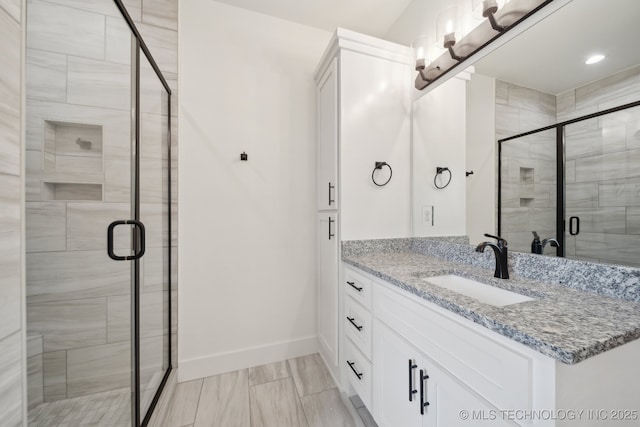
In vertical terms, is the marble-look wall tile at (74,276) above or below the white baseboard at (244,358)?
above

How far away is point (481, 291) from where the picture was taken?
1.08m

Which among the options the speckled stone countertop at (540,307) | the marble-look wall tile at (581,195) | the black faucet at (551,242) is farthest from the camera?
the black faucet at (551,242)

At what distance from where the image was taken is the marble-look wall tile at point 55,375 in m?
0.85

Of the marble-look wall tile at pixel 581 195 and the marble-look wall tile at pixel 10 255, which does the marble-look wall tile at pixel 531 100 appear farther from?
the marble-look wall tile at pixel 10 255

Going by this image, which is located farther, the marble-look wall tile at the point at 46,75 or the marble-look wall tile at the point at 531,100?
the marble-look wall tile at the point at 531,100

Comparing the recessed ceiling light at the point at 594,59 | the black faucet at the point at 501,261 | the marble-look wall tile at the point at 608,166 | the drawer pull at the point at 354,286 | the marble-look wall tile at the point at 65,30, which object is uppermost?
the marble-look wall tile at the point at 65,30

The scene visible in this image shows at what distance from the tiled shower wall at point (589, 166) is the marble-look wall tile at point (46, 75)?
1.82 metres

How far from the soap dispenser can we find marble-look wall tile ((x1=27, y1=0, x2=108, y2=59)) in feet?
6.34

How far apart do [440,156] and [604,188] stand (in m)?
0.85

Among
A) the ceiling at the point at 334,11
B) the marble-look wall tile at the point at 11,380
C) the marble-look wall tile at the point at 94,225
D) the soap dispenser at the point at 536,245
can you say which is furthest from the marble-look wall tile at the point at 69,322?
the ceiling at the point at 334,11

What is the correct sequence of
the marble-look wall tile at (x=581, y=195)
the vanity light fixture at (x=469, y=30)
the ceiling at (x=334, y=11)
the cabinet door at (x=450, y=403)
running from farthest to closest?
the ceiling at (x=334, y=11)
the vanity light fixture at (x=469, y=30)
the marble-look wall tile at (x=581, y=195)
the cabinet door at (x=450, y=403)

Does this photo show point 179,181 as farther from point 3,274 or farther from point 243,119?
point 3,274

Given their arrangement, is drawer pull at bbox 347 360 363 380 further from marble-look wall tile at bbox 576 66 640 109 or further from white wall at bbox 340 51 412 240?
marble-look wall tile at bbox 576 66 640 109

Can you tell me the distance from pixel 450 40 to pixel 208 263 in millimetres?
2112
